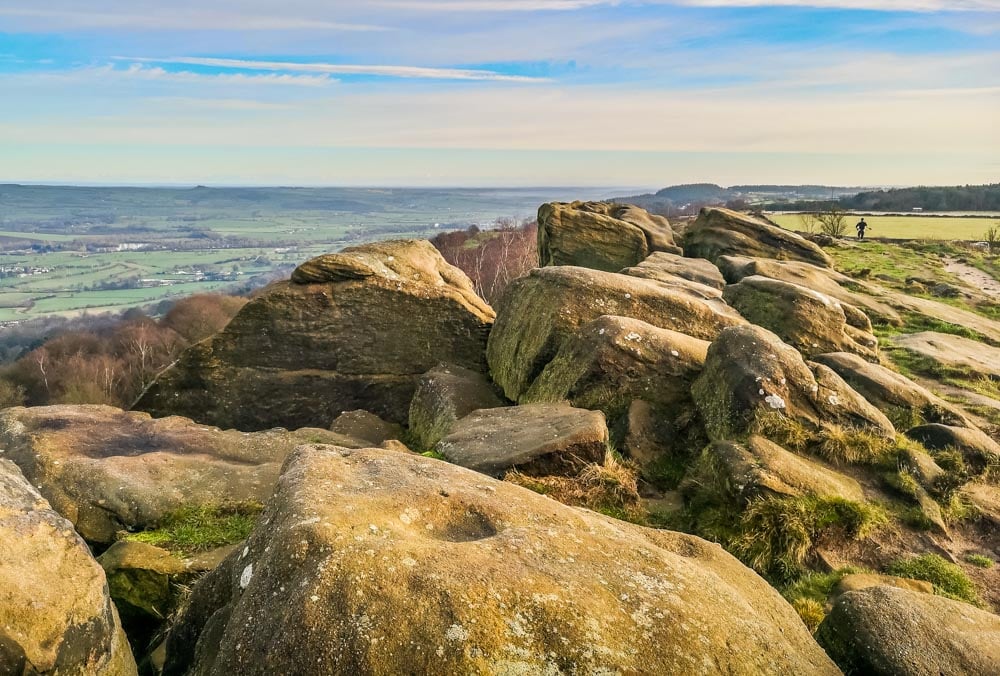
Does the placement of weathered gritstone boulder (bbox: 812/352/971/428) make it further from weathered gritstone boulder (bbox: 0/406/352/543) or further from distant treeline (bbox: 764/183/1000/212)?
distant treeline (bbox: 764/183/1000/212)

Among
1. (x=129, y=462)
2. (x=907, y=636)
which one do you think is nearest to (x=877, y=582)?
(x=907, y=636)

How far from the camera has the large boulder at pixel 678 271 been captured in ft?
74.9

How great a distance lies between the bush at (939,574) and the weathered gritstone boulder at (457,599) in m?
4.65

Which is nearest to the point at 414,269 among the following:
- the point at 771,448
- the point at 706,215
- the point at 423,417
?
the point at 423,417

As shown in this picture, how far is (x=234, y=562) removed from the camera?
249 inches

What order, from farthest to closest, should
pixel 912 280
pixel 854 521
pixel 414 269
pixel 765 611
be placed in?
pixel 912 280 → pixel 414 269 → pixel 854 521 → pixel 765 611

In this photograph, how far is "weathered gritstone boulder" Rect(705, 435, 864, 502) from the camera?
34.4 feet

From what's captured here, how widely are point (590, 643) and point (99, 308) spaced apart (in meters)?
199

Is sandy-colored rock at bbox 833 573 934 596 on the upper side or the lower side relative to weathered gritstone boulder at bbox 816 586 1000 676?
lower

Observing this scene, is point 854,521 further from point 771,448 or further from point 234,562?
point 234,562

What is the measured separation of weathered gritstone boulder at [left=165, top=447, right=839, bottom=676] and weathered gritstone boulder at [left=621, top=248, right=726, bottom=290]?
52.7 ft

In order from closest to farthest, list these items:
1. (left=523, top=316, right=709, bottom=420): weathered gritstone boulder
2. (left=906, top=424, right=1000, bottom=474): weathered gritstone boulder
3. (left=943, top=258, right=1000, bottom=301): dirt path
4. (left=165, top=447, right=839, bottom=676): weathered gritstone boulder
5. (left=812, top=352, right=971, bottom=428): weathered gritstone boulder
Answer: (left=165, top=447, right=839, bottom=676): weathered gritstone boulder
(left=906, top=424, right=1000, bottom=474): weathered gritstone boulder
(left=523, top=316, right=709, bottom=420): weathered gritstone boulder
(left=812, top=352, right=971, bottom=428): weathered gritstone boulder
(left=943, top=258, right=1000, bottom=301): dirt path

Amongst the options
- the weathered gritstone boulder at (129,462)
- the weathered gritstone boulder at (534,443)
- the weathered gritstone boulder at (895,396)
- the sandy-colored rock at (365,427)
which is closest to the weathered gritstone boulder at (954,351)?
the weathered gritstone boulder at (895,396)

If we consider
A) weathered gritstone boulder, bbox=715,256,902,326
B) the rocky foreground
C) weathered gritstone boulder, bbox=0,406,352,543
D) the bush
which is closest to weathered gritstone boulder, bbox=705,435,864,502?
the rocky foreground
